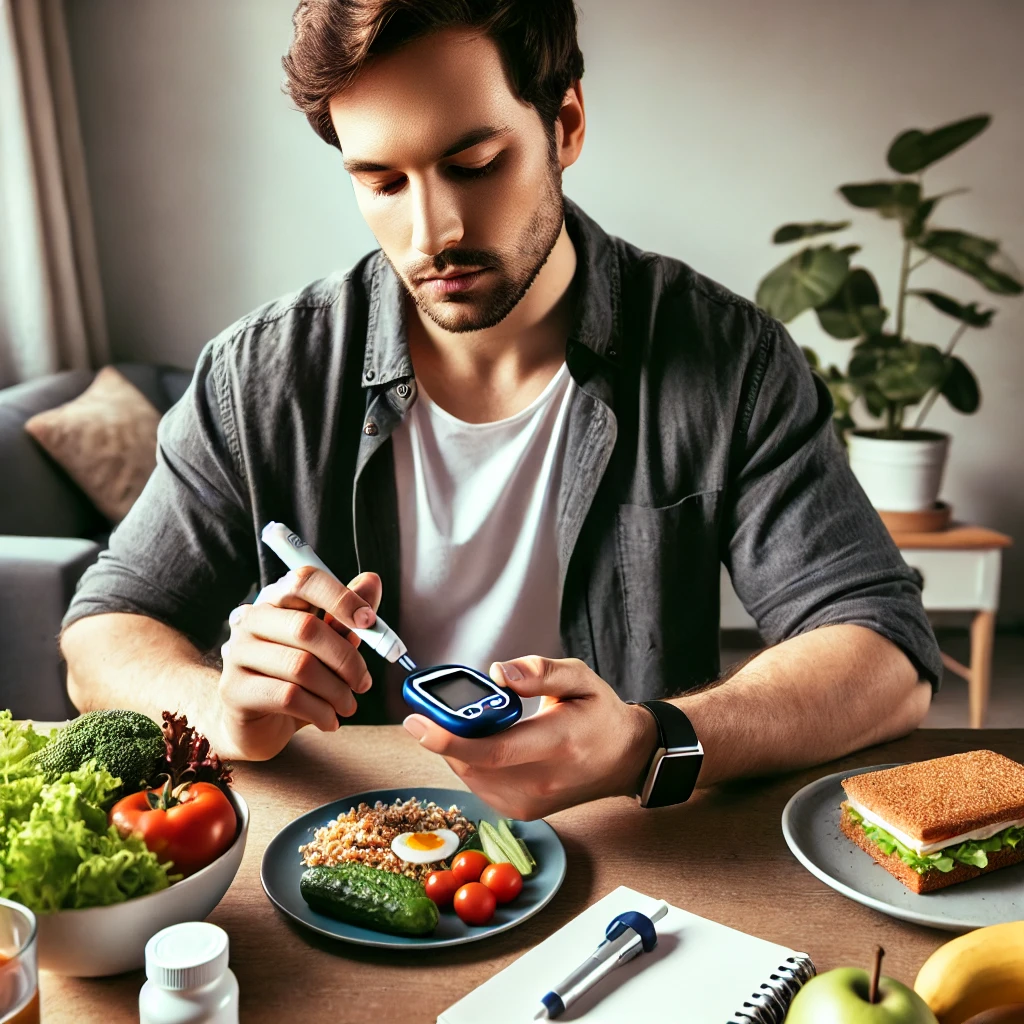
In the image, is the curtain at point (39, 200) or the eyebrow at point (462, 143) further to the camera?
the curtain at point (39, 200)

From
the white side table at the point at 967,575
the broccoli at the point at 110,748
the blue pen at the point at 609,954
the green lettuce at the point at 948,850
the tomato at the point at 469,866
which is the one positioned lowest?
the white side table at the point at 967,575

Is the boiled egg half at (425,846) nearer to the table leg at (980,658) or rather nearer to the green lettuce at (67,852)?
the green lettuce at (67,852)

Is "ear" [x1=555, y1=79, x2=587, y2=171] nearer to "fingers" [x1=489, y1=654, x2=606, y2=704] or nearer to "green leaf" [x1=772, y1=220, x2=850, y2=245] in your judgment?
"fingers" [x1=489, y1=654, x2=606, y2=704]

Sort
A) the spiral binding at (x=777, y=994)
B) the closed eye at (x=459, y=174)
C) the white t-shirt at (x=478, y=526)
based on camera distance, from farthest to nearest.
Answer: the white t-shirt at (x=478, y=526) < the closed eye at (x=459, y=174) < the spiral binding at (x=777, y=994)

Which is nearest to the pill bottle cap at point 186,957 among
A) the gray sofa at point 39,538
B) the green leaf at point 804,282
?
the gray sofa at point 39,538

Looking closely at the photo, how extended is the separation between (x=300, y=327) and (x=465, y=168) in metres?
0.39

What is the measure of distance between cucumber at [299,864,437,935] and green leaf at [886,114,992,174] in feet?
10.1

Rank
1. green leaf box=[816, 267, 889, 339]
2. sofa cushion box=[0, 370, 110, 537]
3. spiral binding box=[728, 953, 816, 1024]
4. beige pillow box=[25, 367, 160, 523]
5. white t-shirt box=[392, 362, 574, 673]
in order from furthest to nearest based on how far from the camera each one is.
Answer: green leaf box=[816, 267, 889, 339], beige pillow box=[25, 367, 160, 523], sofa cushion box=[0, 370, 110, 537], white t-shirt box=[392, 362, 574, 673], spiral binding box=[728, 953, 816, 1024]

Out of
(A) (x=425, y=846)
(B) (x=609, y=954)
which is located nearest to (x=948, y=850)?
(B) (x=609, y=954)

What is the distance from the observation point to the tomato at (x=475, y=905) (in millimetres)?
805

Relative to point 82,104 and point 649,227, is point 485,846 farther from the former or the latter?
point 82,104

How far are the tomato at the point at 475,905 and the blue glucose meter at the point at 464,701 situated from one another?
0.11 meters

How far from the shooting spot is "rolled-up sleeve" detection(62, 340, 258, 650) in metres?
1.42

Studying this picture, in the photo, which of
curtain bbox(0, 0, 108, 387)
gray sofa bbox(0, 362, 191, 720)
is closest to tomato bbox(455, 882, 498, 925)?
gray sofa bbox(0, 362, 191, 720)
